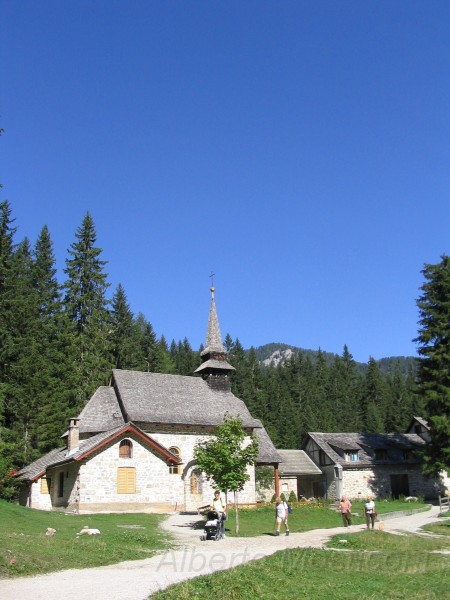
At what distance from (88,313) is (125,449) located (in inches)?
845

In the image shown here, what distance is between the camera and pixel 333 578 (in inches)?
470

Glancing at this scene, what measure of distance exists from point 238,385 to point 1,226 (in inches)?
1704

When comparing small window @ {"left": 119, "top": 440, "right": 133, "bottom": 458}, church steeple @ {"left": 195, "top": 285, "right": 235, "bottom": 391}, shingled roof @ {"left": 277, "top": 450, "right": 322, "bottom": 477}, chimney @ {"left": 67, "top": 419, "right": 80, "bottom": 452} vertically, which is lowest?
shingled roof @ {"left": 277, "top": 450, "right": 322, "bottom": 477}

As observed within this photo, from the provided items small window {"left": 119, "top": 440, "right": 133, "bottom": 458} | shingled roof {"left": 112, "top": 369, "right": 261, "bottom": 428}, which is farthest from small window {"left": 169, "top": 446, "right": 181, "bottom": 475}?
small window {"left": 119, "top": 440, "right": 133, "bottom": 458}

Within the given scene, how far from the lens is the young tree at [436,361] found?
3425cm

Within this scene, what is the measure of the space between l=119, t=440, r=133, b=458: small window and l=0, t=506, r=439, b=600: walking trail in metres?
10.7

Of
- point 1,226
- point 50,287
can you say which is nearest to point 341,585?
point 1,226

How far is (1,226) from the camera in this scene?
43.4 m

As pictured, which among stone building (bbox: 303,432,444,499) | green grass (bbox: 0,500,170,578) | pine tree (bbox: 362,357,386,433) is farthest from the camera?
pine tree (bbox: 362,357,386,433)

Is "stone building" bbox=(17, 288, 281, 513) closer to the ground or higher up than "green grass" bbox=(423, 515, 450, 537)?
higher up

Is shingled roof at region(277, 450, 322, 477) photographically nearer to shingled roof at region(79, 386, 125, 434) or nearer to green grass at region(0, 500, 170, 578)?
shingled roof at region(79, 386, 125, 434)

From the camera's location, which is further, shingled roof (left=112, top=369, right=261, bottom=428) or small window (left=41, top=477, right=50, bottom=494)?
shingled roof (left=112, top=369, right=261, bottom=428)

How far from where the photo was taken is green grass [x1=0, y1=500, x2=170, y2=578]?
39.1 feet

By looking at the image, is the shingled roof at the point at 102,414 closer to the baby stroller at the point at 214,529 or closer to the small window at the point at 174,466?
the small window at the point at 174,466
